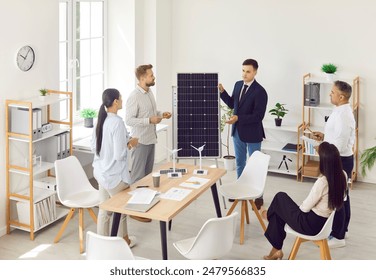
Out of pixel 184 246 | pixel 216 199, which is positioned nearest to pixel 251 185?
pixel 216 199

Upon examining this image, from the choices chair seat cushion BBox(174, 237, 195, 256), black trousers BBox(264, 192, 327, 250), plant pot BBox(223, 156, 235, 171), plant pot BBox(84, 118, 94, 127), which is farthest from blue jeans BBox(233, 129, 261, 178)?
chair seat cushion BBox(174, 237, 195, 256)

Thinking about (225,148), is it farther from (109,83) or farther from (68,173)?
(68,173)

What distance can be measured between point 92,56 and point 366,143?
3.90m

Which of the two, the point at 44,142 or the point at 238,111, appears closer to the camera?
the point at 44,142

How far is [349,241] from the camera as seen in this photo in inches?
263

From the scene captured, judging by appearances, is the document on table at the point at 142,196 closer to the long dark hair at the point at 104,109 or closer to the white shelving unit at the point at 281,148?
the long dark hair at the point at 104,109

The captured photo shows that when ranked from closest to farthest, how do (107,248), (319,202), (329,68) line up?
(107,248), (319,202), (329,68)

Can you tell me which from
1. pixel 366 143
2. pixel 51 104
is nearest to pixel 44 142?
pixel 51 104

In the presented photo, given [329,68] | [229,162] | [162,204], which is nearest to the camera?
[162,204]

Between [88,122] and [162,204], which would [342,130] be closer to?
[162,204]

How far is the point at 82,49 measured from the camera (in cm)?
849

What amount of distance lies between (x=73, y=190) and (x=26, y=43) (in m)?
1.61

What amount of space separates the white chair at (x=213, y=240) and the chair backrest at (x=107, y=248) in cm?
61

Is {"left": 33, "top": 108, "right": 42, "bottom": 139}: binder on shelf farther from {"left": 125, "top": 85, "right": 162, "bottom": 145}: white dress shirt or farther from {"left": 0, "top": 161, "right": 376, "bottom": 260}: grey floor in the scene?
{"left": 0, "top": 161, "right": 376, "bottom": 260}: grey floor
